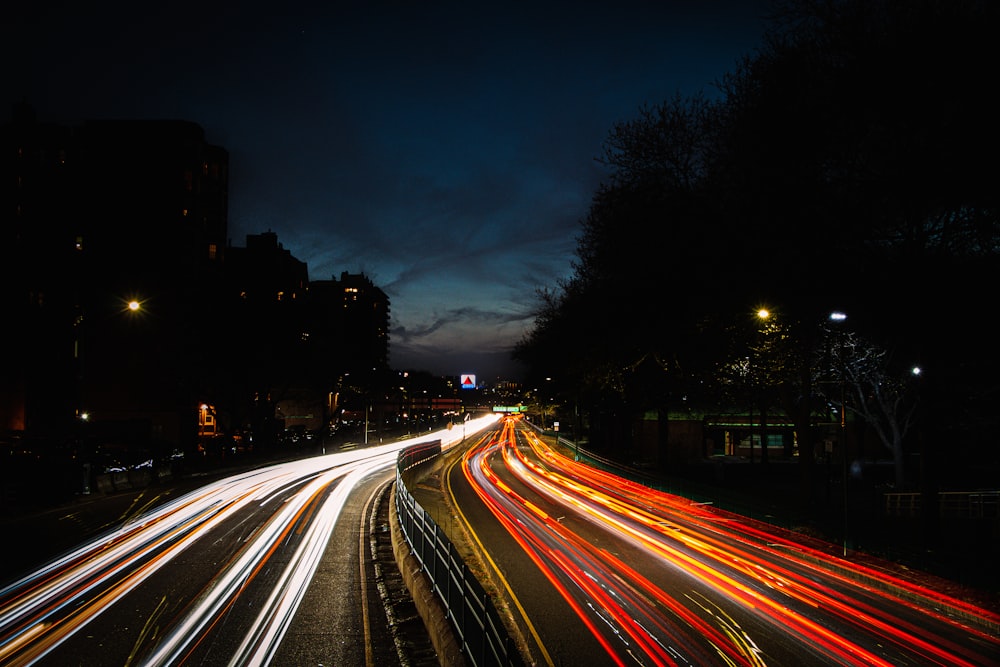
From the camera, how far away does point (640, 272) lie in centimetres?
2452

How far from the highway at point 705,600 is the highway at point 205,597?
333 centimetres

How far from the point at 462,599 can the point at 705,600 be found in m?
6.78

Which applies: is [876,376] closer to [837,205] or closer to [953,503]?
[953,503]

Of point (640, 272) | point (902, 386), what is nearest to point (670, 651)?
point (640, 272)

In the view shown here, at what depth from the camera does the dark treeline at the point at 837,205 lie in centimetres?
1395

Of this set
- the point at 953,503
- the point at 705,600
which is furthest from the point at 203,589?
the point at 953,503

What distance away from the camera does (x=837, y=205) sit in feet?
53.4

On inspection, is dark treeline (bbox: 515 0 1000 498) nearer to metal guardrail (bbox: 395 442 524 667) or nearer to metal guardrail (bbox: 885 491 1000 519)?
metal guardrail (bbox: 885 491 1000 519)

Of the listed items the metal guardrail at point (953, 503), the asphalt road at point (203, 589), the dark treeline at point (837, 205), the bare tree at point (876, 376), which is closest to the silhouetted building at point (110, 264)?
the asphalt road at point (203, 589)

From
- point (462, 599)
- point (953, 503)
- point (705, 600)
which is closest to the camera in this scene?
point (462, 599)

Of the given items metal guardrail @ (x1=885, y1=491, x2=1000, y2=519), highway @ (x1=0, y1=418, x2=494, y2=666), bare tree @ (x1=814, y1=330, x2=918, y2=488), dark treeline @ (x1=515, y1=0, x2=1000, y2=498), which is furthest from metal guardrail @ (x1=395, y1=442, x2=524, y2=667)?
metal guardrail @ (x1=885, y1=491, x2=1000, y2=519)

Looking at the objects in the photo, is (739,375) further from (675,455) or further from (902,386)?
(675,455)

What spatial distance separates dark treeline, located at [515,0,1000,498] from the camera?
14.0m

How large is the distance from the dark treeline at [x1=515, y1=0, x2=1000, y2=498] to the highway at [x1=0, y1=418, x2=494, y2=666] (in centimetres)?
1425
